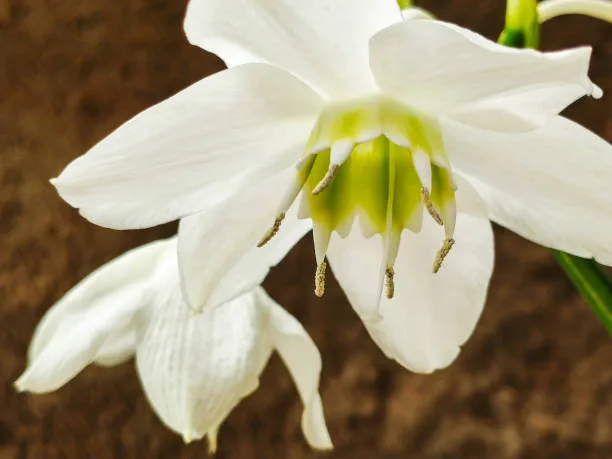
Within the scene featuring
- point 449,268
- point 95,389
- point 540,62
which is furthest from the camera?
point 95,389

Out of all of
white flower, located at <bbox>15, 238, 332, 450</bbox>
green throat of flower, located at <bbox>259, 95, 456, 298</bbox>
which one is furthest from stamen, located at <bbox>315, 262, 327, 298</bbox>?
white flower, located at <bbox>15, 238, 332, 450</bbox>

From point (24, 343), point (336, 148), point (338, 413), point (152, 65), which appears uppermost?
point (336, 148)

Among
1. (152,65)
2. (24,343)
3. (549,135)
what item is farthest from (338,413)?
(549,135)

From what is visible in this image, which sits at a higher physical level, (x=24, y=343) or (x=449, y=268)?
(x=449, y=268)

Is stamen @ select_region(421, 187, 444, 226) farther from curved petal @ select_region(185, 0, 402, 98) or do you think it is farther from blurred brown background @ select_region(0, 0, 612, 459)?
blurred brown background @ select_region(0, 0, 612, 459)

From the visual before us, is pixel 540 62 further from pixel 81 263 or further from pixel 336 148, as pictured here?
pixel 81 263

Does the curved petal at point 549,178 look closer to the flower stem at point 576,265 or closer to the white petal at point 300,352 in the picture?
the flower stem at point 576,265
